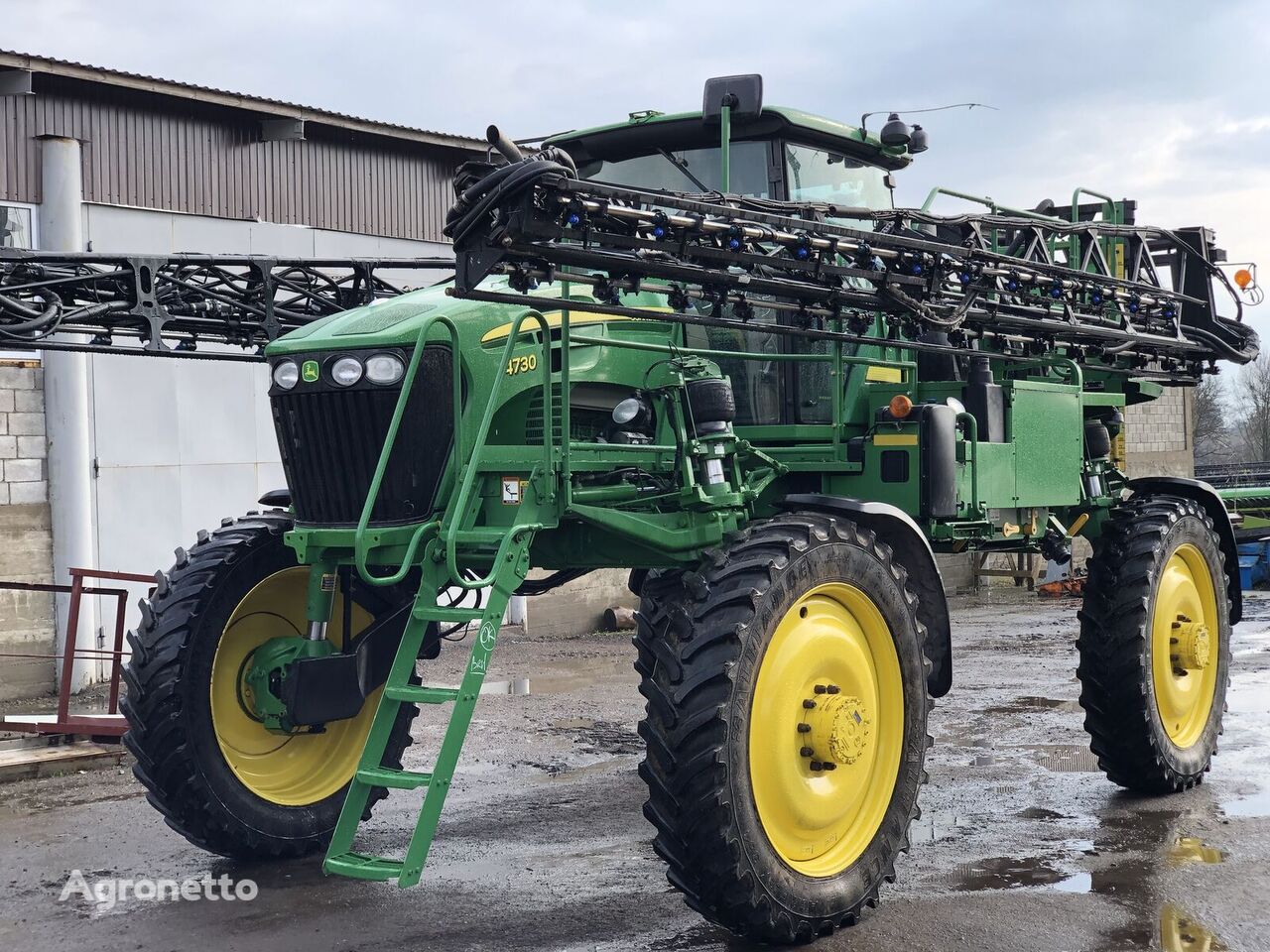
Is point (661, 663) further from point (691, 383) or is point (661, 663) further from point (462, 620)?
point (691, 383)

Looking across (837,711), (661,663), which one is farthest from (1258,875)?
(661,663)

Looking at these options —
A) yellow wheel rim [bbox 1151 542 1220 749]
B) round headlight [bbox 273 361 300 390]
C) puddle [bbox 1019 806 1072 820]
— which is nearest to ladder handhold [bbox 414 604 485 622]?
round headlight [bbox 273 361 300 390]

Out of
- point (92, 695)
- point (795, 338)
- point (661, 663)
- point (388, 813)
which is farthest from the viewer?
point (92, 695)

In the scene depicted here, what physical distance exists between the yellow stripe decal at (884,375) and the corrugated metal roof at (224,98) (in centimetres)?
805

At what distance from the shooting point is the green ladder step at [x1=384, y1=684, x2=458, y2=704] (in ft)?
17.2

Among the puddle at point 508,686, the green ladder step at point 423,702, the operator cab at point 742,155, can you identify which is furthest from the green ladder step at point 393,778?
the puddle at point 508,686

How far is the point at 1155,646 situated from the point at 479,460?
4.18 meters

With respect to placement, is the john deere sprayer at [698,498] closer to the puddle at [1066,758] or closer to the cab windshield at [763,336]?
the cab windshield at [763,336]

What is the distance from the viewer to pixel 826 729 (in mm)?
5602

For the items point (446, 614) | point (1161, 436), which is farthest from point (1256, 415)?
point (446, 614)

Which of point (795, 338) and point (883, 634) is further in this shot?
point (795, 338)

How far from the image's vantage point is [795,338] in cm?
701

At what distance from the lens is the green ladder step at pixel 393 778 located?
203 inches

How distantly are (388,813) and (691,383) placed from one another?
3048mm
